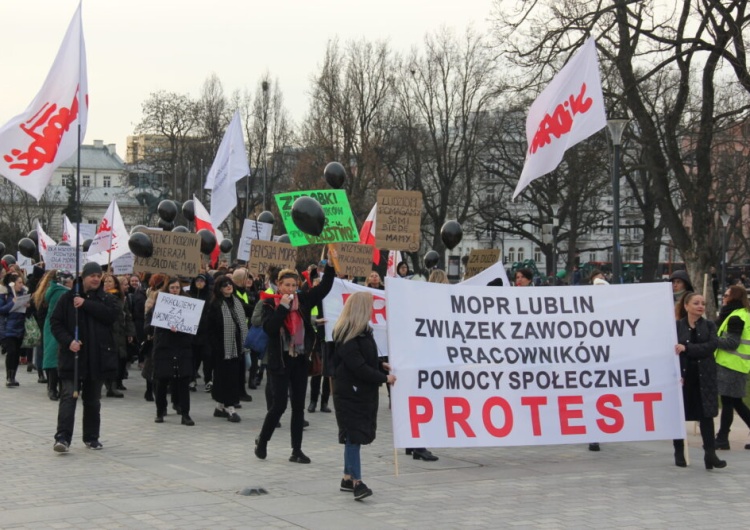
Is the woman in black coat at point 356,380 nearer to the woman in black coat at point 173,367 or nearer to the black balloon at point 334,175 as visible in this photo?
the woman in black coat at point 173,367

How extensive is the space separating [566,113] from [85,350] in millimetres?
5754

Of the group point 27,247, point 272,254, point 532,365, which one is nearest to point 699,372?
point 532,365

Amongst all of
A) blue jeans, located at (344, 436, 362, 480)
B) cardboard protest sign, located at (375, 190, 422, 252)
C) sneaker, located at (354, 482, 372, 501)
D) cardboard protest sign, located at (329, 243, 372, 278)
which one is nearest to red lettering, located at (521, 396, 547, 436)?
blue jeans, located at (344, 436, 362, 480)

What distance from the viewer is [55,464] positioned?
9891 mm

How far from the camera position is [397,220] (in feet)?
52.6

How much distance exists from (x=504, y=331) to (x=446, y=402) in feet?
3.08

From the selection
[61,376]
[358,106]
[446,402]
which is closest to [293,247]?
[61,376]

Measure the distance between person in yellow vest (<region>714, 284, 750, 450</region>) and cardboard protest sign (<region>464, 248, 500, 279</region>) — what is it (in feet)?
15.3

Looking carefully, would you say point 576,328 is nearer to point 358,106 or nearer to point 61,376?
point 61,376

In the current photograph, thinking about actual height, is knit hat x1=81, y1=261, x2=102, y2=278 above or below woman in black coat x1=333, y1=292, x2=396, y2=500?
above

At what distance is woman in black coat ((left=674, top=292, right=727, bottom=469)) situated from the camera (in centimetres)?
980

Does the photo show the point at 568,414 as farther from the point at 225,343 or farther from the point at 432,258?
the point at 432,258

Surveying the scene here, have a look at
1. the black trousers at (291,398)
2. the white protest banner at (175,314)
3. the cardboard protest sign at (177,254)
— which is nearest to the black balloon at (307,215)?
the black trousers at (291,398)

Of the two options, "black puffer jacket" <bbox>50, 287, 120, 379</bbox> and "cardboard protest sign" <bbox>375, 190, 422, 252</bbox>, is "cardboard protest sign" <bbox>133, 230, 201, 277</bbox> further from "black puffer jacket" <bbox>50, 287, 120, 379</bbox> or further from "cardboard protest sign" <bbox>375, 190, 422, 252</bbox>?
"black puffer jacket" <bbox>50, 287, 120, 379</bbox>
